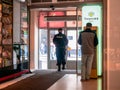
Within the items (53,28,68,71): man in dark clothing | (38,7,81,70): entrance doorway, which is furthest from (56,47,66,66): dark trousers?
(38,7,81,70): entrance doorway

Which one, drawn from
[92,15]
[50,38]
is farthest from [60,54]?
[92,15]

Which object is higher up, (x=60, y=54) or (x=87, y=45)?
(x=87, y=45)

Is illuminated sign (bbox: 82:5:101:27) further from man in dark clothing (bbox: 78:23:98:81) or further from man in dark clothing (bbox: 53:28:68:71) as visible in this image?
man in dark clothing (bbox: 53:28:68:71)

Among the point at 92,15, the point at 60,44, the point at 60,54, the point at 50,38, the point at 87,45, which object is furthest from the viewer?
the point at 50,38

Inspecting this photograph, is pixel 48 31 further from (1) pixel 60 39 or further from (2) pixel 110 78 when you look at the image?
(2) pixel 110 78

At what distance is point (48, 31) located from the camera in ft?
40.0

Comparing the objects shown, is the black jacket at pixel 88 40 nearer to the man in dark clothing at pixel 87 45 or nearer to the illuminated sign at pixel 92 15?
the man in dark clothing at pixel 87 45

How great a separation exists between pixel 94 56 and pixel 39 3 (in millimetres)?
2868

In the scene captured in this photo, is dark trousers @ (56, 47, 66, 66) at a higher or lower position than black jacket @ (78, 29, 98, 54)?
lower

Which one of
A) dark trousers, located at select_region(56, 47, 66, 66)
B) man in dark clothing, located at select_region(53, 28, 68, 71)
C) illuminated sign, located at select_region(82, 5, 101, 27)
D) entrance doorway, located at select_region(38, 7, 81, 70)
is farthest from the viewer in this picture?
entrance doorway, located at select_region(38, 7, 81, 70)

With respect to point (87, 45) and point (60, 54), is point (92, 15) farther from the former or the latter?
point (60, 54)

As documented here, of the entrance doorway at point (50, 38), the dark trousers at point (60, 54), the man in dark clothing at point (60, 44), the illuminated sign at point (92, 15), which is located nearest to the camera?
the illuminated sign at point (92, 15)

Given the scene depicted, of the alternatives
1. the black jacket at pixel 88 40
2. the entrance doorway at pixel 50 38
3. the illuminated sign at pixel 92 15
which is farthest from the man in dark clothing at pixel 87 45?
the entrance doorway at pixel 50 38

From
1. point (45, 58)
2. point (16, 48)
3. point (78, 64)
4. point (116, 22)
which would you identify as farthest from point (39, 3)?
point (116, 22)
